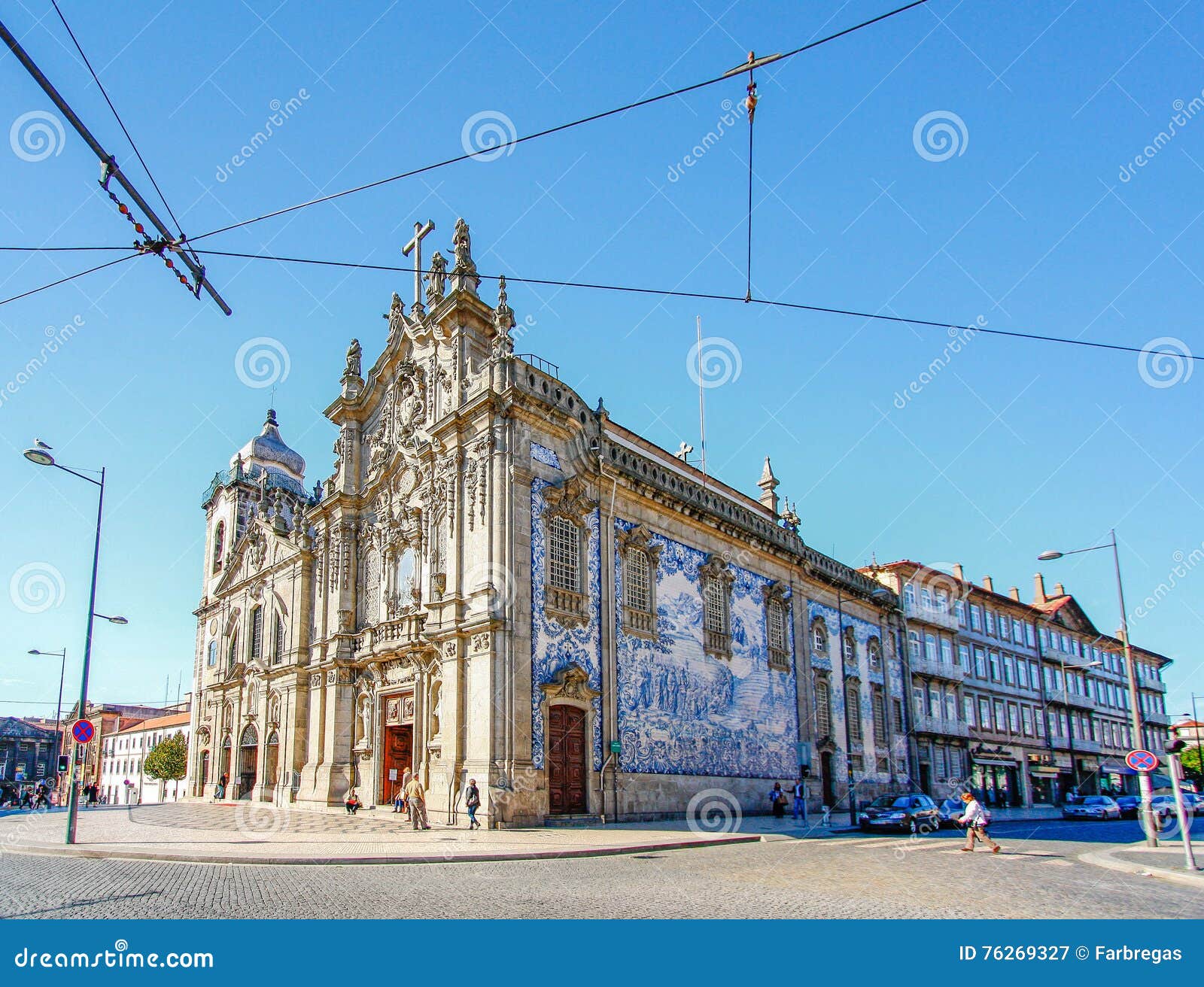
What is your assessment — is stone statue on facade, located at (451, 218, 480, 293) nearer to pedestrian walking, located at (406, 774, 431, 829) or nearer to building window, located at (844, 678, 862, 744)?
pedestrian walking, located at (406, 774, 431, 829)

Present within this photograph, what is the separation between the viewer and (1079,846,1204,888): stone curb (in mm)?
13891

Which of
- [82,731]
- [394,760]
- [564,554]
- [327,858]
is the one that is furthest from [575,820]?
[82,731]

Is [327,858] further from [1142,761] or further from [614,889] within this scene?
[1142,761]

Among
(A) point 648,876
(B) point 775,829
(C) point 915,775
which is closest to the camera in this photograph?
(A) point 648,876

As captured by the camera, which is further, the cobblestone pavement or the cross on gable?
the cross on gable

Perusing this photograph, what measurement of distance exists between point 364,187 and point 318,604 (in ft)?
86.1

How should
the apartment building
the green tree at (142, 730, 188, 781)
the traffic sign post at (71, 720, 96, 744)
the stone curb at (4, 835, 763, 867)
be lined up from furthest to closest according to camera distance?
the green tree at (142, 730, 188, 781), the apartment building, the traffic sign post at (71, 720, 96, 744), the stone curb at (4, 835, 763, 867)

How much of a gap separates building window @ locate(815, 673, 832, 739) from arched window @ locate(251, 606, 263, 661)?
2616 centimetres

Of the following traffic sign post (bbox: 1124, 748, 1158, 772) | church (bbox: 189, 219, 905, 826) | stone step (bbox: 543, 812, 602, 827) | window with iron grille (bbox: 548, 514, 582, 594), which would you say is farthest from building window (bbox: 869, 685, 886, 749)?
traffic sign post (bbox: 1124, 748, 1158, 772)

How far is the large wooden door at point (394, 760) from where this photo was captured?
28.6 meters

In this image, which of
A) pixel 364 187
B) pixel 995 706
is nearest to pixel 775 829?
pixel 364 187

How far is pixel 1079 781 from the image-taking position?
5928 cm

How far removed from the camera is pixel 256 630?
42188mm

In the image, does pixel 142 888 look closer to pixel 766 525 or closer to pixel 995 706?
pixel 766 525
